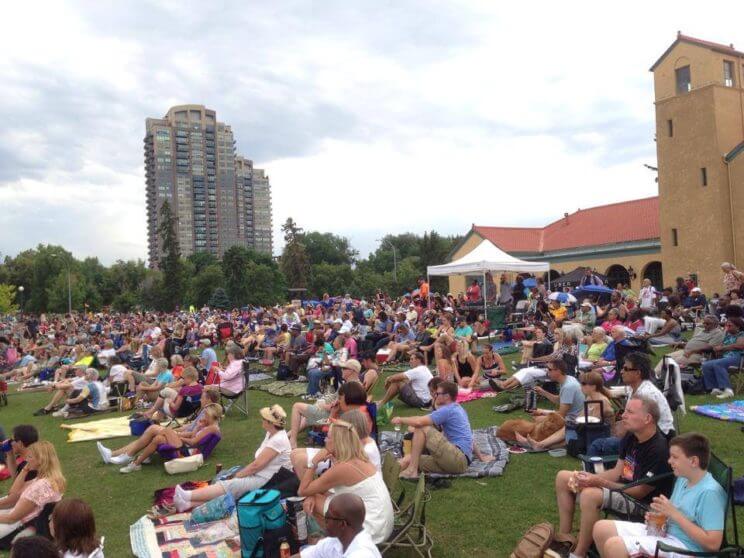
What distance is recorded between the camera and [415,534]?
5078 millimetres

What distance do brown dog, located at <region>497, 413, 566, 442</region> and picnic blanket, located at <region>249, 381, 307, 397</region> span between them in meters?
5.72

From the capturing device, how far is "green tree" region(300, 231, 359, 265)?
3898 inches

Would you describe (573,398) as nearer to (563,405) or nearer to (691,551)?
(563,405)

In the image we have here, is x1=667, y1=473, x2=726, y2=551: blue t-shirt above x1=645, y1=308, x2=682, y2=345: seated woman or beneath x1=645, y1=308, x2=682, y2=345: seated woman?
beneath

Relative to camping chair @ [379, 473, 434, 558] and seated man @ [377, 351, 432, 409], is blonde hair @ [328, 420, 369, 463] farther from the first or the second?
seated man @ [377, 351, 432, 409]

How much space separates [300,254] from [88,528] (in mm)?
68752

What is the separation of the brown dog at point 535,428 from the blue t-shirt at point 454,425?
1.34 meters

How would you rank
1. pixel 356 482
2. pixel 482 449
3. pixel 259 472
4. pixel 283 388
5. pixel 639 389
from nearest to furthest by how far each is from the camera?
pixel 356 482 < pixel 639 389 < pixel 259 472 < pixel 482 449 < pixel 283 388

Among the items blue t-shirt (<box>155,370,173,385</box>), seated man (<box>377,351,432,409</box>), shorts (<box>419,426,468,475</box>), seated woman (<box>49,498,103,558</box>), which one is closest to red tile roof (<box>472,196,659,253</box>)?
seated man (<box>377,351,432,409</box>)

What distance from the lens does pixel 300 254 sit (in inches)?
2837

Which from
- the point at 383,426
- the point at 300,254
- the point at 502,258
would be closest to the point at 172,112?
the point at 300,254

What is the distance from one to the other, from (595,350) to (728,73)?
25740 mm

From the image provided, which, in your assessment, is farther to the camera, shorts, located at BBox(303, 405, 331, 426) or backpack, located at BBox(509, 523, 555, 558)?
shorts, located at BBox(303, 405, 331, 426)

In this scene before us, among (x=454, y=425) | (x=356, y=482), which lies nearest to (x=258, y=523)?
(x=356, y=482)
